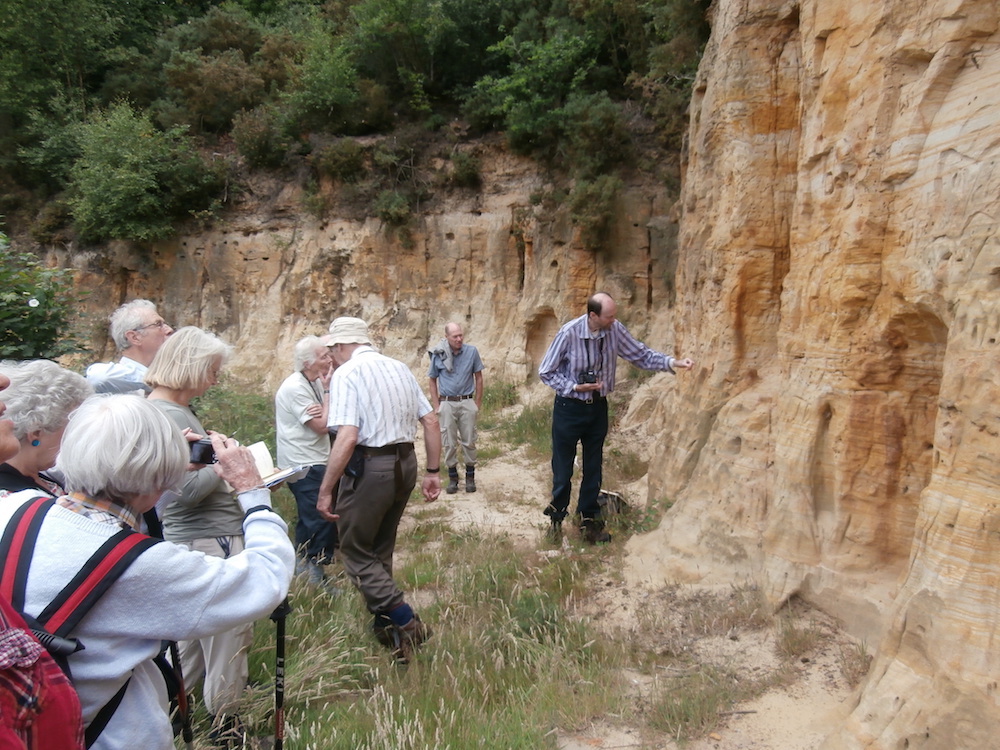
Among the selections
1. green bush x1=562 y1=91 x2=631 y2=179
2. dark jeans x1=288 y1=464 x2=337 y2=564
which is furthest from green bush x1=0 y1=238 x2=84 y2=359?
green bush x1=562 y1=91 x2=631 y2=179

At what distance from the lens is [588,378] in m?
5.33

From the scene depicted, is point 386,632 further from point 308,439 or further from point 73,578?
point 73,578

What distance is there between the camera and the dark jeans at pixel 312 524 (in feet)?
16.1

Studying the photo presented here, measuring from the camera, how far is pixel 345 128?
15.2 metres

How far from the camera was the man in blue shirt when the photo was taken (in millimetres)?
8023

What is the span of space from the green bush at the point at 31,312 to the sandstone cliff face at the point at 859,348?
4.90 m

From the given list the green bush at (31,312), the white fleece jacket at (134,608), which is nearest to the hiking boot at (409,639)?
the white fleece jacket at (134,608)

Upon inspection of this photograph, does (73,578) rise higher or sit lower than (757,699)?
higher

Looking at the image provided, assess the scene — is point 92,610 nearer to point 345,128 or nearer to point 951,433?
point 951,433

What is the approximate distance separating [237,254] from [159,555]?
1556 cm

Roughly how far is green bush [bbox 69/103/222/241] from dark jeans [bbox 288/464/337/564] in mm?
12926

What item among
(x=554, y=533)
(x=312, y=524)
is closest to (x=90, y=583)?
(x=312, y=524)

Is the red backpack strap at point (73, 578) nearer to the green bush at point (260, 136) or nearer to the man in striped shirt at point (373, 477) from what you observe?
the man in striped shirt at point (373, 477)

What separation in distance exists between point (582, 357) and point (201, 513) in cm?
321
